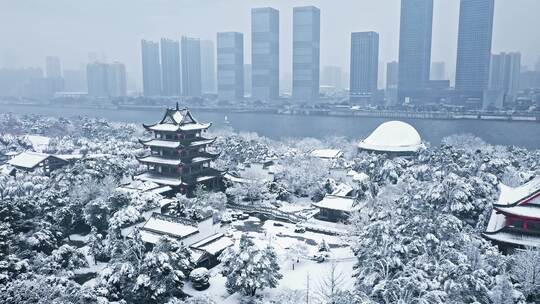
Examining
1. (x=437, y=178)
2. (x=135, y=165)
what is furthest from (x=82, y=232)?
(x=437, y=178)

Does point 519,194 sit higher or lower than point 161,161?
higher

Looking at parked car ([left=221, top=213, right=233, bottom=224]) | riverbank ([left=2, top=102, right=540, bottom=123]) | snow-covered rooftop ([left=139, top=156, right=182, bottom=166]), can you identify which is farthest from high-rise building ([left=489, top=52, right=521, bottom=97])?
parked car ([left=221, top=213, right=233, bottom=224])

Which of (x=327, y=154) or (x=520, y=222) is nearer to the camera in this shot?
(x=520, y=222)

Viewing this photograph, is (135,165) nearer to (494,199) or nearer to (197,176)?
(197,176)

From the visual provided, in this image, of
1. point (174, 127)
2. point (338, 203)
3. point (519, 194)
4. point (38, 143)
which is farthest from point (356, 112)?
point (519, 194)

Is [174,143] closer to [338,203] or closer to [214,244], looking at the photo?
[214,244]

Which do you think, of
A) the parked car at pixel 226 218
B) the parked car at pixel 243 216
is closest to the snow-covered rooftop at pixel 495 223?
the parked car at pixel 226 218
